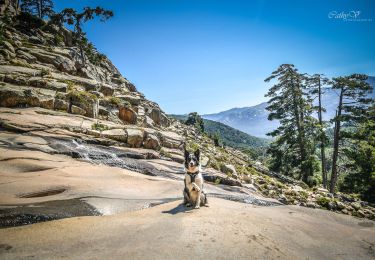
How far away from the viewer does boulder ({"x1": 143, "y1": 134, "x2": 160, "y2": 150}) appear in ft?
54.1

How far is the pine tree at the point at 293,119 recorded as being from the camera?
26.7 m

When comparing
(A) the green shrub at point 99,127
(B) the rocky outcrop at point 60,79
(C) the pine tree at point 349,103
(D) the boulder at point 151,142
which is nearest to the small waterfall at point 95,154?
(A) the green shrub at point 99,127

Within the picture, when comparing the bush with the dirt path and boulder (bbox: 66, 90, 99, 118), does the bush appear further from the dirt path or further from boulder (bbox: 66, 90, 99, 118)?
the dirt path

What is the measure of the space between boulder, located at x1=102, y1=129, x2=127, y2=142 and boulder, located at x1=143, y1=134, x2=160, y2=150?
1.69m

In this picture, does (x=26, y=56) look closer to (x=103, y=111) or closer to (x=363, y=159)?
(x=103, y=111)

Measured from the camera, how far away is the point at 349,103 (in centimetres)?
2452

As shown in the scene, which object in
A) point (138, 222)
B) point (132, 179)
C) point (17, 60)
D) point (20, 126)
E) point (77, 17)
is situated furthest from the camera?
point (77, 17)

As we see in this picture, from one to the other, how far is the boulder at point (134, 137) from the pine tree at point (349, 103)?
20.9 m

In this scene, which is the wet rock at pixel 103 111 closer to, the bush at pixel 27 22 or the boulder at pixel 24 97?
the boulder at pixel 24 97

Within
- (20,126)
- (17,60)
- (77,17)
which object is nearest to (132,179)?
(20,126)

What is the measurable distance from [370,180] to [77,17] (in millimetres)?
44543

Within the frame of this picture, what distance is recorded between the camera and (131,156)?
13.9 m

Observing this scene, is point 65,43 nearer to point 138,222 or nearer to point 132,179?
point 132,179

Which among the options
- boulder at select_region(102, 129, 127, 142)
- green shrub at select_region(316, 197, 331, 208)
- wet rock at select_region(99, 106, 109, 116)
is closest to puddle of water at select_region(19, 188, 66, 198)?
boulder at select_region(102, 129, 127, 142)
